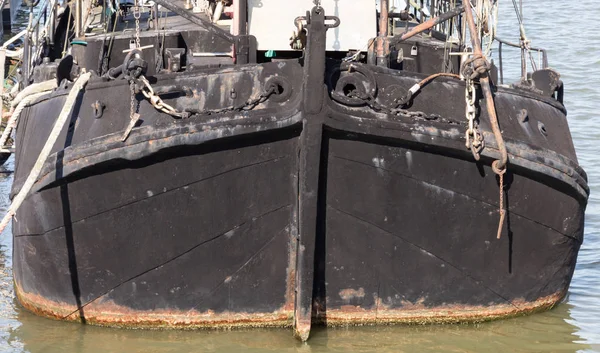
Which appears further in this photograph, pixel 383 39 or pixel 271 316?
pixel 383 39

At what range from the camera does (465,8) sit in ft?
26.3

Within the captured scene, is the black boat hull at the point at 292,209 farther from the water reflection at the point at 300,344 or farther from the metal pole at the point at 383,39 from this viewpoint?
the metal pole at the point at 383,39

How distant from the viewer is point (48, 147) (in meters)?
8.12

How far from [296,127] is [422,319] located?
1986 mm

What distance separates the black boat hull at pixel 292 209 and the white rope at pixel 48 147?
120mm

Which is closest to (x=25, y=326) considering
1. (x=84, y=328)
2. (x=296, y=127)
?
(x=84, y=328)

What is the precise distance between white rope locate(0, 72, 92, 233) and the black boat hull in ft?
0.39

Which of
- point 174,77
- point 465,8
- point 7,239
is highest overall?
point 465,8

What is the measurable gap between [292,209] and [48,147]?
1.82 metres

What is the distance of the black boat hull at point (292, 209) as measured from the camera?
795 cm

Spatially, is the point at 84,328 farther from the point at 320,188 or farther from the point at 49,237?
the point at 320,188

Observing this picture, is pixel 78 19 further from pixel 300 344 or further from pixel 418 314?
pixel 418 314

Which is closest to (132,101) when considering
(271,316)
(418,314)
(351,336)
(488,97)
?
(271,316)

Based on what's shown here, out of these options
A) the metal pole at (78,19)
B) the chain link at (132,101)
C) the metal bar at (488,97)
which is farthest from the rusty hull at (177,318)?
the metal pole at (78,19)
